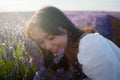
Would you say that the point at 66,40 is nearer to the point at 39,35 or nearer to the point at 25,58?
the point at 39,35

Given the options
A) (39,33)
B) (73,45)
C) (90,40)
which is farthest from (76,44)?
(39,33)

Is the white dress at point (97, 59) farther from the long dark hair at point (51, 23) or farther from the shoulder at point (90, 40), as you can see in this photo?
the long dark hair at point (51, 23)

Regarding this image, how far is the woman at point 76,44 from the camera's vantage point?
279 cm

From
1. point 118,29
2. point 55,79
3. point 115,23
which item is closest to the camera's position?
point 55,79

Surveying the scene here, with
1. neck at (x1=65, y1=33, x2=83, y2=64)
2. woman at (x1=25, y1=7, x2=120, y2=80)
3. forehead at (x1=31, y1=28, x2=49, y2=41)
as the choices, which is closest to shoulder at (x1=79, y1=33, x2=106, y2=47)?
woman at (x1=25, y1=7, x2=120, y2=80)

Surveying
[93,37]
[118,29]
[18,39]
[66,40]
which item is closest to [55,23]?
[66,40]

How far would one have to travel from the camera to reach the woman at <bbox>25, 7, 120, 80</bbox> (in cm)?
279

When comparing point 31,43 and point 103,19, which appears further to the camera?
point 103,19

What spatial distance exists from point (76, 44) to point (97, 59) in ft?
0.91

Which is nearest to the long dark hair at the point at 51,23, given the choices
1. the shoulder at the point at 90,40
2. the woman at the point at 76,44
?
the woman at the point at 76,44

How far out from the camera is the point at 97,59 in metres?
2.80

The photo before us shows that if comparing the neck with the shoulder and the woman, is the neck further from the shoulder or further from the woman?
the shoulder

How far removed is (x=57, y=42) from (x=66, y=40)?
0.09m

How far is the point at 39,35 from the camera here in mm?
2992
